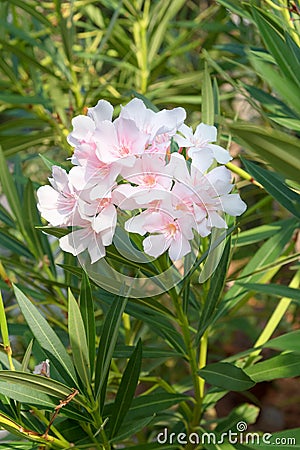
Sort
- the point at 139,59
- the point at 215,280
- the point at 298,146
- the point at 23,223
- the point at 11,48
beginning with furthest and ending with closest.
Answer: the point at 139,59
the point at 11,48
the point at 23,223
the point at 215,280
the point at 298,146

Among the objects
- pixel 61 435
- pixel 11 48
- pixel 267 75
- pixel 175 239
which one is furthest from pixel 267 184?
pixel 11 48

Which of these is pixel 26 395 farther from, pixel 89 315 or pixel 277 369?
pixel 277 369

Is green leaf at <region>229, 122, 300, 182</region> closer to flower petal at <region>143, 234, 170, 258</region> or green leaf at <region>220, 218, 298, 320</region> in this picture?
flower petal at <region>143, 234, 170, 258</region>

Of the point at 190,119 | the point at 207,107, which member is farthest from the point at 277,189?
the point at 190,119

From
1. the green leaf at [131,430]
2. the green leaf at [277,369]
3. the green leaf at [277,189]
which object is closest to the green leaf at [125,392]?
the green leaf at [131,430]

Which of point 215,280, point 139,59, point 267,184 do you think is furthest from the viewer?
point 139,59

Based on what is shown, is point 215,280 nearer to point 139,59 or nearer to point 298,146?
point 298,146

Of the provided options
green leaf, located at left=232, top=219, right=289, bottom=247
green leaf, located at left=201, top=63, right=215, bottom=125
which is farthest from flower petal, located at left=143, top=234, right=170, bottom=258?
green leaf, located at left=232, top=219, right=289, bottom=247
